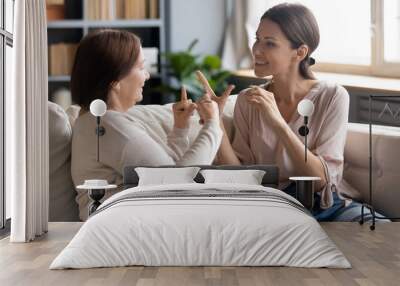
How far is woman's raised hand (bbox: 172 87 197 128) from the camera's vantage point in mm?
7293

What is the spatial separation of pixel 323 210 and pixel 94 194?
1.92m

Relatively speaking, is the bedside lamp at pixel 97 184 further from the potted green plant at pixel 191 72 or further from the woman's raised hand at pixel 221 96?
the woman's raised hand at pixel 221 96

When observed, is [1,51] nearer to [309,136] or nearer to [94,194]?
[94,194]

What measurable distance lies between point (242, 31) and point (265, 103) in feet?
2.17

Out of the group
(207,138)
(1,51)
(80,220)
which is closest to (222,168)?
(207,138)

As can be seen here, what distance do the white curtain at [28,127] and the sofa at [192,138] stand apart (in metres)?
0.57

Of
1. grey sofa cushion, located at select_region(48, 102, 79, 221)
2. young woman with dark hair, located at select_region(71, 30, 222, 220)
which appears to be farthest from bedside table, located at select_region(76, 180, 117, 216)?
grey sofa cushion, located at select_region(48, 102, 79, 221)

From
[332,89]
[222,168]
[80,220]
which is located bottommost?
[80,220]

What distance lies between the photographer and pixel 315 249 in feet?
16.5

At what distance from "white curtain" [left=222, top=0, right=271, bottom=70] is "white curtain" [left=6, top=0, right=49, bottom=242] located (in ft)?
5.58

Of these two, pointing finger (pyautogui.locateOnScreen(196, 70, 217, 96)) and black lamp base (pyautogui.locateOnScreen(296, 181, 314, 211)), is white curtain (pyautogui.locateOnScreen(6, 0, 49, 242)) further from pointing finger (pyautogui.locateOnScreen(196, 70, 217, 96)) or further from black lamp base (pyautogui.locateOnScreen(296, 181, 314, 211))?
black lamp base (pyautogui.locateOnScreen(296, 181, 314, 211))

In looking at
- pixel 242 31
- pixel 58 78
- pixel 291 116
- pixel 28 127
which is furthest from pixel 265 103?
pixel 28 127

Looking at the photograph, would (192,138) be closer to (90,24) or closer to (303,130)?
(303,130)

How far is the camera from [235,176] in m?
6.95
